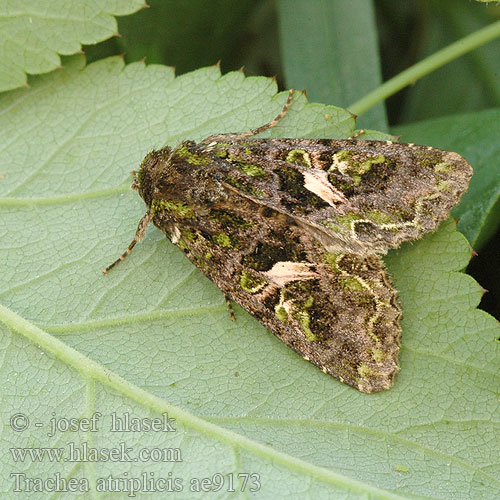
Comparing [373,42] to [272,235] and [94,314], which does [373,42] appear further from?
[94,314]

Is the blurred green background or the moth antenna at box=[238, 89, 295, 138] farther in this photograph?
the blurred green background

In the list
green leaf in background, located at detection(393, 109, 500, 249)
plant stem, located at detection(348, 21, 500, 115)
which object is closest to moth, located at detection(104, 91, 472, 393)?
green leaf in background, located at detection(393, 109, 500, 249)

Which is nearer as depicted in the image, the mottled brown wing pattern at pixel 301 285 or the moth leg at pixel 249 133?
the mottled brown wing pattern at pixel 301 285

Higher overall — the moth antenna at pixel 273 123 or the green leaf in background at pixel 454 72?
the moth antenna at pixel 273 123

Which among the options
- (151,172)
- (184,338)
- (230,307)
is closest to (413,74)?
(151,172)

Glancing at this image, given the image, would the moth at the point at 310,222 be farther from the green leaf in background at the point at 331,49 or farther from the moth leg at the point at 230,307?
the green leaf in background at the point at 331,49

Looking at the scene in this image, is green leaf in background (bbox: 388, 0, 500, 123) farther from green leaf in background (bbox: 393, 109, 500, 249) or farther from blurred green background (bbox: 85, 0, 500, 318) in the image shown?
green leaf in background (bbox: 393, 109, 500, 249)

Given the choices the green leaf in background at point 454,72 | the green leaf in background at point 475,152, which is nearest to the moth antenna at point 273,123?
the green leaf in background at point 475,152

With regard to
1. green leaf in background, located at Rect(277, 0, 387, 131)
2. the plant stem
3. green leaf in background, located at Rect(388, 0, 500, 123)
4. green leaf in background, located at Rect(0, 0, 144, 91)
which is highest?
green leaf in background, located at Rect(0, 0, 144, 91)

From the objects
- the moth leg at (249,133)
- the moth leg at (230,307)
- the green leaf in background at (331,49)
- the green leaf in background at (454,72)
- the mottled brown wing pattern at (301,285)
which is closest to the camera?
the mottled brown wing pattern at (301,285)
